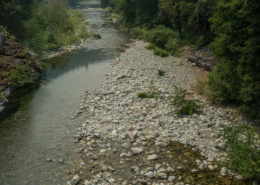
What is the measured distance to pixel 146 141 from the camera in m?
10.2

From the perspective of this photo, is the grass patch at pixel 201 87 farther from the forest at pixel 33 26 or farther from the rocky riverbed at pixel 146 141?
the forest at pixel 33 26

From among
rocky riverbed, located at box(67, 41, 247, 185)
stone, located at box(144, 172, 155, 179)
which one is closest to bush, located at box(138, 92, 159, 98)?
rocky riverbed, located at box(67, 41, 247, 185)

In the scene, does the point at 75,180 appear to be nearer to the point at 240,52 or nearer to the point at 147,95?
the point at 147,95

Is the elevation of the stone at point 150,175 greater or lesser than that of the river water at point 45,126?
Answer: greater

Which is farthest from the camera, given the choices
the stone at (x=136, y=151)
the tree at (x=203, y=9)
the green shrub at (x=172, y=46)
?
the green shrub at (x=172, y=46)

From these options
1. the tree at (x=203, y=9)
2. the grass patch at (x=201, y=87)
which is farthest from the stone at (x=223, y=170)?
the tree at (x=203, y=9)

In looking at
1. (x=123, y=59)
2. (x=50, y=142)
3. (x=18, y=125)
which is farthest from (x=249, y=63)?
(x=123, y=59)

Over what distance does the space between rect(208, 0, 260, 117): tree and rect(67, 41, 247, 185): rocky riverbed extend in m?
1.32

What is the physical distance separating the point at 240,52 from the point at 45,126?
37.2 feet

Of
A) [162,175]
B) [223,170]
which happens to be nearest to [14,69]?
[162,175]

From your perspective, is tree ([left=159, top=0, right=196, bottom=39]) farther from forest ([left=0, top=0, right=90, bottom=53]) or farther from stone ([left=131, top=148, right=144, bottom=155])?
stone ([left=131, top=148, right=144, bottom=155])

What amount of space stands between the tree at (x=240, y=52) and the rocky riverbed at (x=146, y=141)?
4.33 ft

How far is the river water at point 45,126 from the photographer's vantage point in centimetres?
888

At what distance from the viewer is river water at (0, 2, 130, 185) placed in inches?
349
